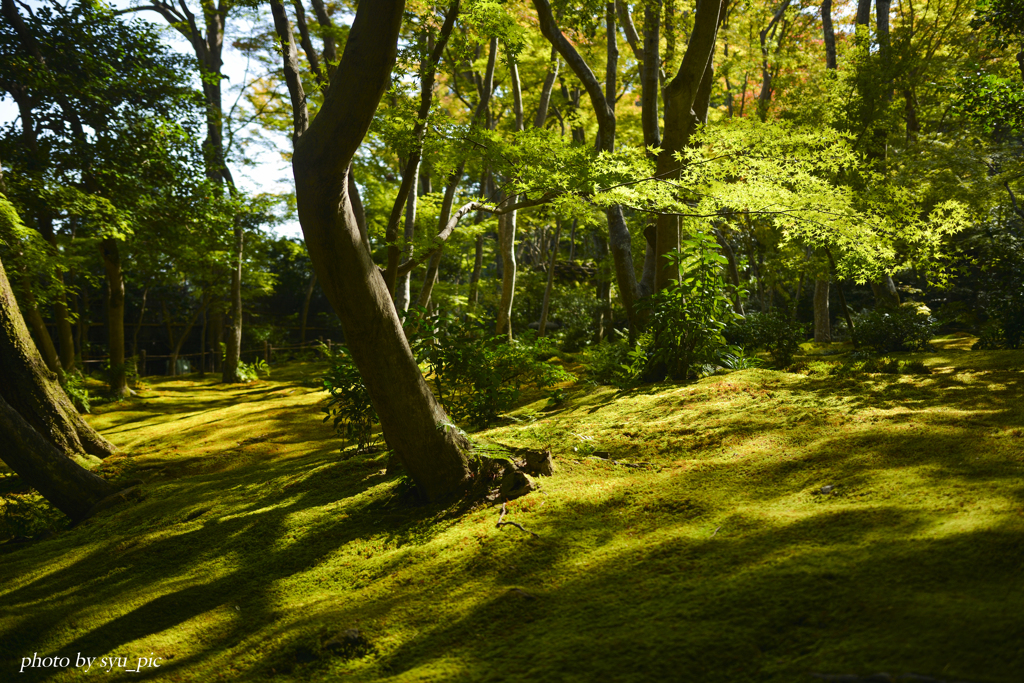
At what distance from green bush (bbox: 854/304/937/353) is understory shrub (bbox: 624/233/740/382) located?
4543mm

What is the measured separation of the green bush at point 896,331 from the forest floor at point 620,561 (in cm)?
411

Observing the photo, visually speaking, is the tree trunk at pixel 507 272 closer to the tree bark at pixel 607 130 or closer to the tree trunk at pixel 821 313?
the tree bark at pixel 607 130

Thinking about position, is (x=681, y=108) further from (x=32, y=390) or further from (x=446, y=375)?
(x=32, y=390)

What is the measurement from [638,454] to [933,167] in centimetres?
914

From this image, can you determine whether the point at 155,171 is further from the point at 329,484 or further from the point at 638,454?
the point at 638,454

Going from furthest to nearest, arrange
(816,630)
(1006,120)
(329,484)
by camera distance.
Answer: (1006,120)
(329,484)
(816,630)

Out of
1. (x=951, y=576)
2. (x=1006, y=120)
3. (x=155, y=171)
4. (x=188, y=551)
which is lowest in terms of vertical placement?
(x=188, y=551)

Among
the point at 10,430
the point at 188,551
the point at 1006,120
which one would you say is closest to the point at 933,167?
the point at 1006,120

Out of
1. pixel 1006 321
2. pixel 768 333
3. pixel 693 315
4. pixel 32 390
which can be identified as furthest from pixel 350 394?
pixel 1006 321

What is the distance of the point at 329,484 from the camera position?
417 cm

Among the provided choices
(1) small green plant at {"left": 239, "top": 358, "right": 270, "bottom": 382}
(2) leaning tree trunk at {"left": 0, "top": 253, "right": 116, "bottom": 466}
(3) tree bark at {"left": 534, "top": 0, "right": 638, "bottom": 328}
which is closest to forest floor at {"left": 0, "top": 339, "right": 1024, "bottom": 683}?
(2) leaning tree trunk at {"left": 0, "top": 253, "right": 116, "bottom": 466}

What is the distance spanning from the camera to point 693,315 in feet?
18.1

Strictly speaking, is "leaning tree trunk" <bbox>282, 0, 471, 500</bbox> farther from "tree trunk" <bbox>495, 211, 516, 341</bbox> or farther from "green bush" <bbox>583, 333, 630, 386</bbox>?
"tree trunk" <bbox>495, 211, 516, 341</bbox>

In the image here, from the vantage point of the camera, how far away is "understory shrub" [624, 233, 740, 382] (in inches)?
215
